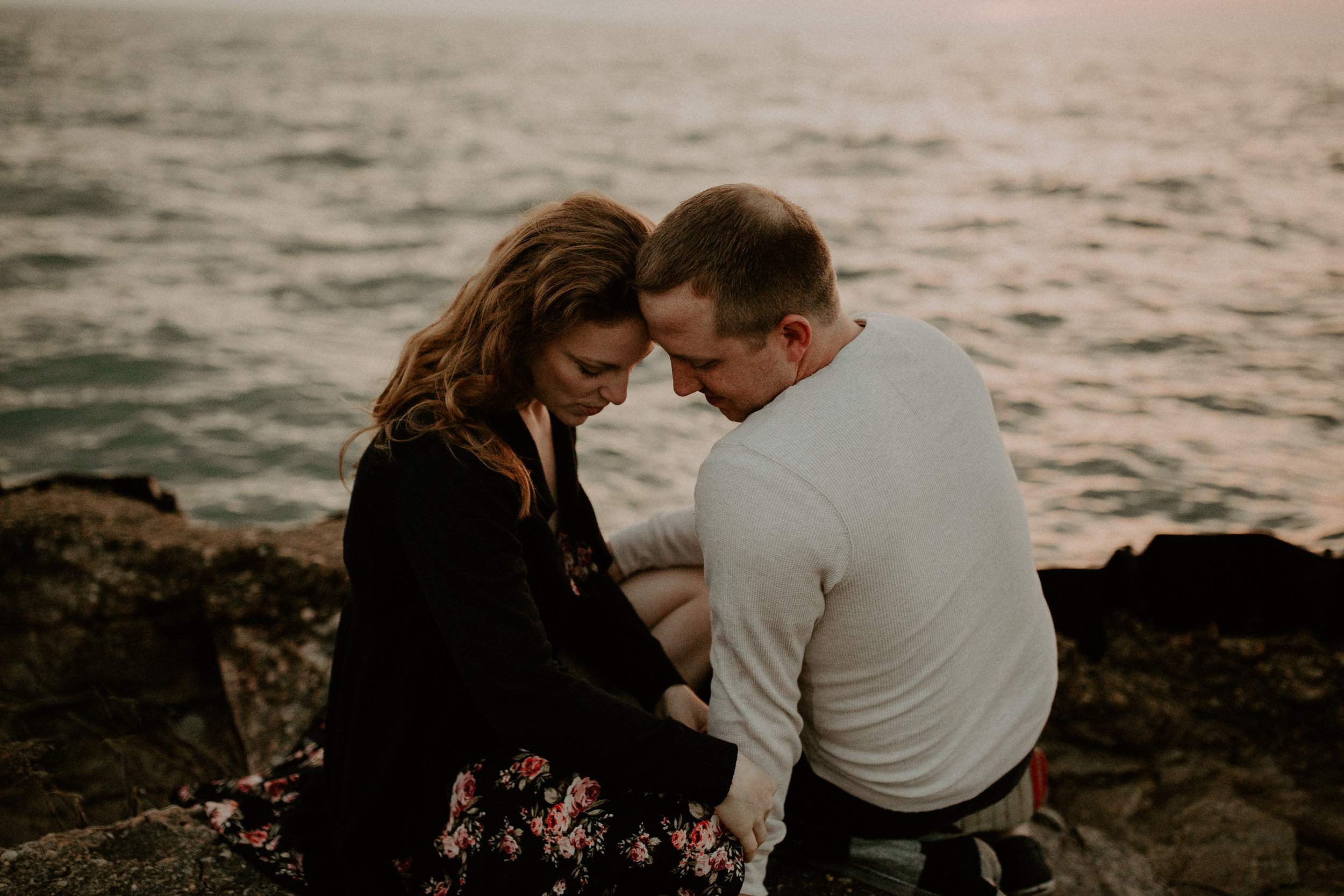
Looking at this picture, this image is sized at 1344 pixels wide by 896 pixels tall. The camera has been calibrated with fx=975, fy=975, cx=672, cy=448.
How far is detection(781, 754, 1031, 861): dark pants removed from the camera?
2.21 meters

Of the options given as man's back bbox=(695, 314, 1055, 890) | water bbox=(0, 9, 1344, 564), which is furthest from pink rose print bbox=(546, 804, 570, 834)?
water bbox=(0, 9, 1344, 564)

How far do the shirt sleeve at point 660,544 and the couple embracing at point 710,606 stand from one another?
496mm

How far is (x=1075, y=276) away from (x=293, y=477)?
8662 mm


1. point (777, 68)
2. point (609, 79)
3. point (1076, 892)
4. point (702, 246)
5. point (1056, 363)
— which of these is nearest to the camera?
point (702, 246)

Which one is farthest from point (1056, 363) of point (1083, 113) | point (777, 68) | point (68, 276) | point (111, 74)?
point (777, 68)

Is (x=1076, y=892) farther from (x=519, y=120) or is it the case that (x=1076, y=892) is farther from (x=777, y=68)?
(x=777, y=68)

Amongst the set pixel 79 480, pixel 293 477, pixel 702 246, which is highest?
pixel 702 246

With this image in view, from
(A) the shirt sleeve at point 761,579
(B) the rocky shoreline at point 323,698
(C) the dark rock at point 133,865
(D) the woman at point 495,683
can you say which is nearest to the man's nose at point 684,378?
(D) the woman at point 495,683

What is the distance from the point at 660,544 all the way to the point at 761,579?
98cm

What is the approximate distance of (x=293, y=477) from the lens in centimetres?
721

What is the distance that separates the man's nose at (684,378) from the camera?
2.08 m

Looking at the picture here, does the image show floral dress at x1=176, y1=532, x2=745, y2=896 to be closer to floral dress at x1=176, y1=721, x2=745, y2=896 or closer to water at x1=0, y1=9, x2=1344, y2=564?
floral dress at x1=176, y1=721, x2=745, y2=896

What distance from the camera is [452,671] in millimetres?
2115

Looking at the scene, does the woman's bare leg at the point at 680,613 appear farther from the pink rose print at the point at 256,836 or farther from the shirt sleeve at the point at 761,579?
the pink rose print at the point at 256,836
